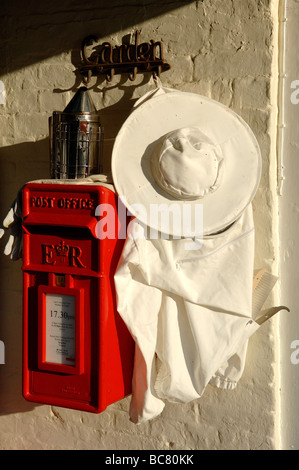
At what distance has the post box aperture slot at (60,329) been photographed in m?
2.22

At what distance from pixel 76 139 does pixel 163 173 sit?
0.40 metres

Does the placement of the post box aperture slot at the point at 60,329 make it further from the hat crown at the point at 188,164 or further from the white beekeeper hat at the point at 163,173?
the hat crown at the point at 188,164

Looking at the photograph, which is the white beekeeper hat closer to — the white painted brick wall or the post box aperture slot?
the white painted brick wall

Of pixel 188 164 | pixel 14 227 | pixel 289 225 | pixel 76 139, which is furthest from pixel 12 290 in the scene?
pixel 289 225

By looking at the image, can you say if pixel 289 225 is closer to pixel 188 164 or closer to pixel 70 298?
pixel 188 164

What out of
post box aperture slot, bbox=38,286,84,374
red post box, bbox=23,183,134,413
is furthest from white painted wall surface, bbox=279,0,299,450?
post box aperture slot, bbox=38,286,84,374

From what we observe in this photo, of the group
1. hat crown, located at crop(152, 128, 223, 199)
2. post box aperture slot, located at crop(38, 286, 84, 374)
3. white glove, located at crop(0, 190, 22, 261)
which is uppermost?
hat crown, located at crop(152, 128, 223, 199)

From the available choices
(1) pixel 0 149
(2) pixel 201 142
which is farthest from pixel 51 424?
(2) pixel 201 142

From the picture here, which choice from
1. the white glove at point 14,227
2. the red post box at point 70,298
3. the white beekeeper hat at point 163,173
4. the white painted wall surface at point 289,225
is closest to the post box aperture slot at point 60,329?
the red post box at point 70,298

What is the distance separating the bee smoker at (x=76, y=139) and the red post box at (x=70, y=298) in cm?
19

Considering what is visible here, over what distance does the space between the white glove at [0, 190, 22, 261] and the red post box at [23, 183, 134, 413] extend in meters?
0.07

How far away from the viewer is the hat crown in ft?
7.07

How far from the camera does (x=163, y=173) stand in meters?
2.20

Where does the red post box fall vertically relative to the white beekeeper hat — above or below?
below
